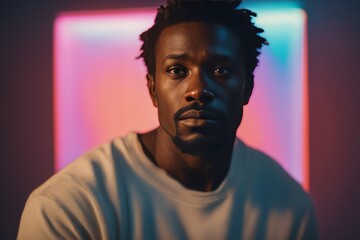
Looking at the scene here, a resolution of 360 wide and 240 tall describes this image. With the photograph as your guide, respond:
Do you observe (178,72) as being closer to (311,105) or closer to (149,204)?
(149,204)

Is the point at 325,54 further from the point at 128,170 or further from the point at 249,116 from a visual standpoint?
the point at 128,170

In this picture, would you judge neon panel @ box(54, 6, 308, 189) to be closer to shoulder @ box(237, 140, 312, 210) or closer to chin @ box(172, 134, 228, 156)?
shoulder @ box(237, 140, 312, 210)

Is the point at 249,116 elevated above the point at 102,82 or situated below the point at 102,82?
below

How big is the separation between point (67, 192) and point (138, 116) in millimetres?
623

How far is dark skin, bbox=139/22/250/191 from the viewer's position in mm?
706

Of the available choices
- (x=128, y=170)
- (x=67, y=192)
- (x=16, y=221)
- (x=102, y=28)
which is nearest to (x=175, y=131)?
(x=128, y=170)

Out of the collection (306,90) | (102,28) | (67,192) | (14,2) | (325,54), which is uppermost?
(14,2)

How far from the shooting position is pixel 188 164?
80 cm

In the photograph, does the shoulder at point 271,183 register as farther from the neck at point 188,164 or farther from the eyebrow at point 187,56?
the eyebrow at point 187,56

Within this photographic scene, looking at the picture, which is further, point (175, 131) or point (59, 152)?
→ point (59, 152)

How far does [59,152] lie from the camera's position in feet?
4.34

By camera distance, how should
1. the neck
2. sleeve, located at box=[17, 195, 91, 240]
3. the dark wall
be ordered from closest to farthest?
sleeve, located at box=[17, 195, 91, 240]
the neck
the dark wall

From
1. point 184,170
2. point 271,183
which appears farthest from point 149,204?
point 271,183

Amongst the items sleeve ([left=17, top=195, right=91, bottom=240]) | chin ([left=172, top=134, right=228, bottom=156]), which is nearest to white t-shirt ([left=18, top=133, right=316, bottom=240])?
sleeve ([left=17, top=195, right=91, bottom=240])
